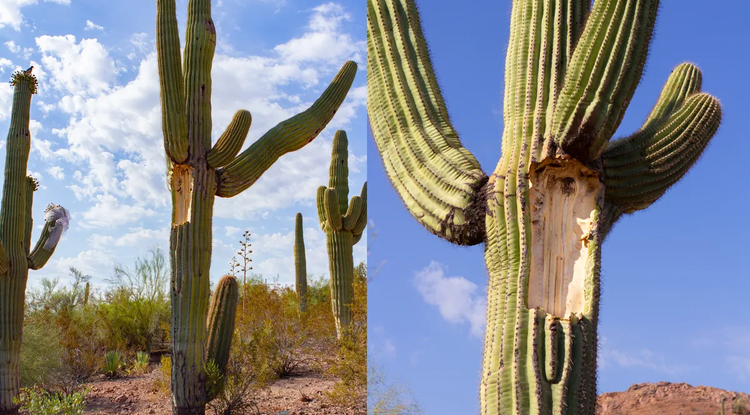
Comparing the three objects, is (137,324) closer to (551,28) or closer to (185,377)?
(185,377)

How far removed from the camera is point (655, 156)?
419 centimetres

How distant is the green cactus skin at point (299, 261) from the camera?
1627cm

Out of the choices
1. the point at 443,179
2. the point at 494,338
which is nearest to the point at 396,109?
the point at 443,179

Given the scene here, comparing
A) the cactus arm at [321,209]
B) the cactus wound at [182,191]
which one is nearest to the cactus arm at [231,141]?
the cactus wound at [182,191]

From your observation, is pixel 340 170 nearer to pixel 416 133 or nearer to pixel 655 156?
pixel 416 133

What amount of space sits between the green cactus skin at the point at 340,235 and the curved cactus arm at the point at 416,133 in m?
7.18

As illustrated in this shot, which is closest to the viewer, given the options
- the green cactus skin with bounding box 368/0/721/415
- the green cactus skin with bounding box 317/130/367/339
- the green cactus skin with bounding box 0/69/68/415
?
the green cactus skin with bounding box 368/0/721/415

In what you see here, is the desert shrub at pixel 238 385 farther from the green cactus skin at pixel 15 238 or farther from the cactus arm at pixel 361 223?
the cactus arm at pixel 361 223

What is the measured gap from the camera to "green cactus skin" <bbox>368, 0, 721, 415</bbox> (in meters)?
3.46

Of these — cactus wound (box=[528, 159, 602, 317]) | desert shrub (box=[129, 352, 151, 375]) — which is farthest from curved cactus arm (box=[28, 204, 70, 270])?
cactus wound (box=[528, 159, 602, 317])

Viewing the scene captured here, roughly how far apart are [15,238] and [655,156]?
8.99m

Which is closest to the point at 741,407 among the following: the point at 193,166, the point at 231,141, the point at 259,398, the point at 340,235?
the point at 340,235

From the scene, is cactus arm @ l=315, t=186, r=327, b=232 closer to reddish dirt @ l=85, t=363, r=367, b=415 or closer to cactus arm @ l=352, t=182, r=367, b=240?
cactus arm @ l=352, t=182, r=367, b=240

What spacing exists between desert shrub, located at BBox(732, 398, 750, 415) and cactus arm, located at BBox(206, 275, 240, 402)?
7765 mm
